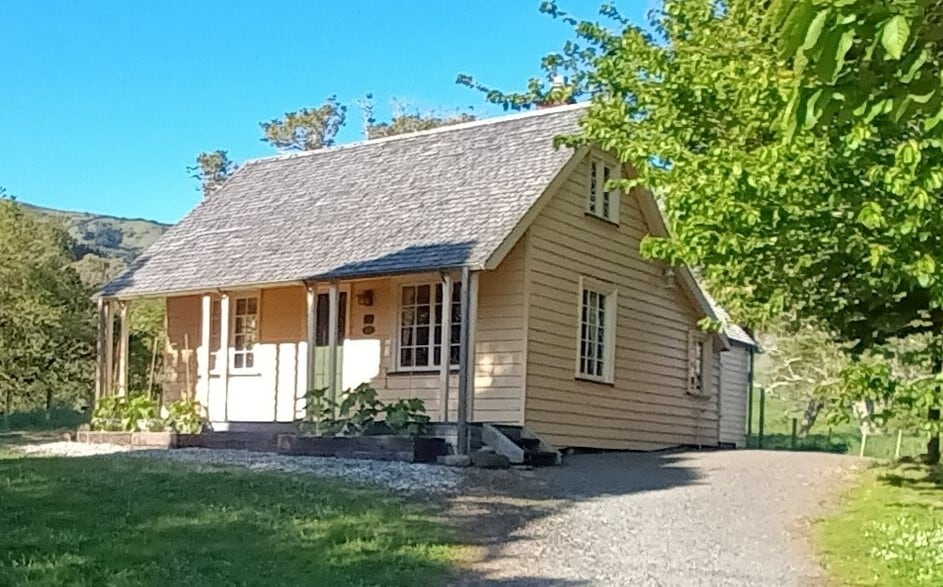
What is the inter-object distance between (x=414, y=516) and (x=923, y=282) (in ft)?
15.1

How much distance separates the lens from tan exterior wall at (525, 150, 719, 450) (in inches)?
656

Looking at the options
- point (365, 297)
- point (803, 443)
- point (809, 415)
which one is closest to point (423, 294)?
point (365, 297)

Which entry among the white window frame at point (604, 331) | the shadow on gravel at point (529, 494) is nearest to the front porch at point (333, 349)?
the shadow on gravel at point (529, 494)

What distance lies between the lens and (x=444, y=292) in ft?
49.7

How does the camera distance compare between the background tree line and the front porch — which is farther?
the background tree line

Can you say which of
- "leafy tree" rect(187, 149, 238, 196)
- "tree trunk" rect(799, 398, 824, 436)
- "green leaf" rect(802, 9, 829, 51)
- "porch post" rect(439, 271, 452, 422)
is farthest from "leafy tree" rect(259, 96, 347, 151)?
"green leaf" rect(802, 9, 829, 51)

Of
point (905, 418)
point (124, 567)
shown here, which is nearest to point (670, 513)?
point (905, 418)

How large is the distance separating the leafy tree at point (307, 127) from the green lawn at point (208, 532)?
38267mm

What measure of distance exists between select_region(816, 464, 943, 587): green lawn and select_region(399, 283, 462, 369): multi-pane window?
6.42m

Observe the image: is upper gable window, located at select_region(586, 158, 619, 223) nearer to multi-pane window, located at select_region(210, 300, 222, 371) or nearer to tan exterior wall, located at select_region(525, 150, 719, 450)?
tan exterior wall, located at select_region(525, 150, 719, 450)

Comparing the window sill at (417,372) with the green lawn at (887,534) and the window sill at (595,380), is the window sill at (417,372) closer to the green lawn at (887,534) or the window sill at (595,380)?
the window sill at (595,380)

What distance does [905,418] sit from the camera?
35.8 feet

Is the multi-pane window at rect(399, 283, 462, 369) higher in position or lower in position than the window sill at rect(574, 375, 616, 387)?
higher

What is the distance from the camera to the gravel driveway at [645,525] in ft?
26.1
